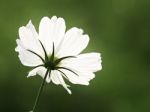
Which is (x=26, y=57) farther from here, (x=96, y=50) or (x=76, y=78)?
(x=96, y=50)

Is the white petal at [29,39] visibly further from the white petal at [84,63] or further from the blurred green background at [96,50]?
the blurred green background at [96,50]

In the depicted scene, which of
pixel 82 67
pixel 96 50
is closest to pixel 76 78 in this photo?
pixel 82 67

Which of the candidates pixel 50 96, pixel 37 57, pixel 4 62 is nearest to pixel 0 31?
pixel 4 62

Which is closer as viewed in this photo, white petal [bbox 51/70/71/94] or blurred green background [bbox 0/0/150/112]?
white petal [bbox 51/70/71/94]

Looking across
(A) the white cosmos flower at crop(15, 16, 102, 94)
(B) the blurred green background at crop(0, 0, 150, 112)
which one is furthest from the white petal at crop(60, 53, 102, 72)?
(B) the blurred green background at crop(0, 0, 150, 112)

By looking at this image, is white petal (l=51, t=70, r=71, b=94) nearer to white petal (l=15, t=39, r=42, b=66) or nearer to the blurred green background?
white petal (l=15, t=39, r=42, b=66)

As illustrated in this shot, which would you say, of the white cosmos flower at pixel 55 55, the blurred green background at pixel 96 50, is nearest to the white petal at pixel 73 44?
the white cosmos flower at pixel 55 55

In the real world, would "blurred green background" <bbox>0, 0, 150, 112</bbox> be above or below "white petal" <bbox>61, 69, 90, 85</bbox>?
above
